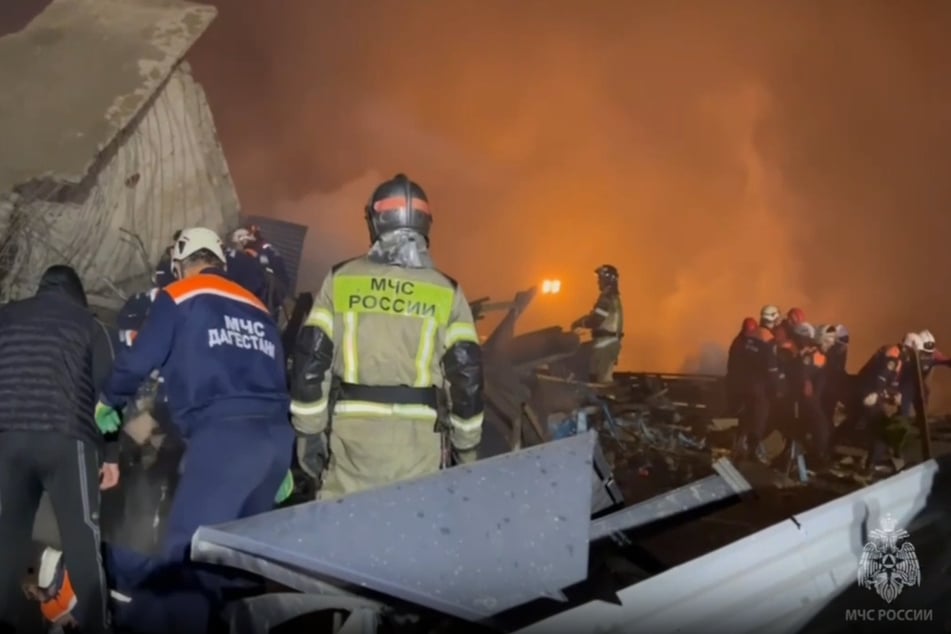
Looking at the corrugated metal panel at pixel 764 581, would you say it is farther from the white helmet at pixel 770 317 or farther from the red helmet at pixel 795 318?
the white helmet at pixel 770 317

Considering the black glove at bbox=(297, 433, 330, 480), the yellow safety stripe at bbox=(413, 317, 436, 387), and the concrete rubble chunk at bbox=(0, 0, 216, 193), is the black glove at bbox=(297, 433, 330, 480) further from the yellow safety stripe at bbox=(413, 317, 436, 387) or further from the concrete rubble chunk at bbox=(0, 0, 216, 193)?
the concrete rubble chunk at bbox=(0, 0, 216, 193)

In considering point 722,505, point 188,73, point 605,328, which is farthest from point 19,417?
point 605,328

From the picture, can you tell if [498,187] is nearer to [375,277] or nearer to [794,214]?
[794,214]

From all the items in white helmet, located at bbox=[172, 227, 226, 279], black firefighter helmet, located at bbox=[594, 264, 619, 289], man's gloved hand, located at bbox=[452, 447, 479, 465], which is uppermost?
white helmet, located at bbox=[172, 227, 226, 279]

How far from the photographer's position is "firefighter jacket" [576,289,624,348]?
31.5 ft

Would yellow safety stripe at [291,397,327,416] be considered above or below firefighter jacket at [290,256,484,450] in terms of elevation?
below

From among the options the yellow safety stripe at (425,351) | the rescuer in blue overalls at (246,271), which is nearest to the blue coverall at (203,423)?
the yellow safety stripe at (425,351)

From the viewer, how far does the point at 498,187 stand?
18.2 metres

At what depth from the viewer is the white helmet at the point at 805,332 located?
8.48 meters

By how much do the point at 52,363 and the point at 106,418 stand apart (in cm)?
39

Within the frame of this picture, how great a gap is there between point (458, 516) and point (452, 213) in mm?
15570

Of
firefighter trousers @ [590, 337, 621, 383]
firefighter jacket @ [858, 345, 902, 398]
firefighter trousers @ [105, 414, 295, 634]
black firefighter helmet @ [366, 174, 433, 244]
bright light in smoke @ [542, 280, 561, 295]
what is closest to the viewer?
firefighter trousers @ [105, 414, 295, 634]

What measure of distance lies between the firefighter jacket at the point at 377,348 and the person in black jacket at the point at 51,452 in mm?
1003

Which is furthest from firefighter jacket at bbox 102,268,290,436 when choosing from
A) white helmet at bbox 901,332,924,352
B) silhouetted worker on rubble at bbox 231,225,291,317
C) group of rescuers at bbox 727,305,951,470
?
white helmet at bbox 901,332,924,352
